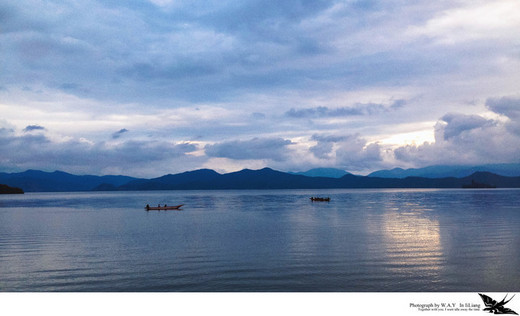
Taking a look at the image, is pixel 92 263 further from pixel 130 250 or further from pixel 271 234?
pixel 271 234

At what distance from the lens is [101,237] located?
47719 millimetres

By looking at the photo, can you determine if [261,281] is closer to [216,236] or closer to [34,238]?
[216,236]

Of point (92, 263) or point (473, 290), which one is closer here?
point (473, 290)

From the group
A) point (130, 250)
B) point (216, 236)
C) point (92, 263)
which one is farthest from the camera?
point (216, 236)

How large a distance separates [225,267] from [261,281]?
4.81 m
